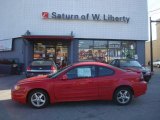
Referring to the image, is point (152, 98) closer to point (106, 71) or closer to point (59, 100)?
point (106, 71)

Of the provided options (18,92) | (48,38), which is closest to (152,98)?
(18,92)

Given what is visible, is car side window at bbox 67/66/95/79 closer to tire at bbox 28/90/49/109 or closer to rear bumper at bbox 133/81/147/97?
tire at bbox 28/90/49/109

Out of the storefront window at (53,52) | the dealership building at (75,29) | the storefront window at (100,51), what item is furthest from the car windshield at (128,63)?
the storefront window at (53,52)

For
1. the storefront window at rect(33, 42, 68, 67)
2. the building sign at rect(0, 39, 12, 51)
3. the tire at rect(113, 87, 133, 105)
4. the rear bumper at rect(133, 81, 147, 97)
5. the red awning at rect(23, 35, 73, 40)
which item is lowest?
the tire at rect(113, 87, 133, 105)

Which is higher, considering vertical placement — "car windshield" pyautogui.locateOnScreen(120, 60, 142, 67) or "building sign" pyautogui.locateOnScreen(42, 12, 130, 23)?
"building sign" pyautogui.locateOnScreen(42, 12, 130, 23)

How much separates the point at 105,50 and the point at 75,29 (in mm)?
3311

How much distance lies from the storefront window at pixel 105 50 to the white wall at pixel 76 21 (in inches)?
25.4

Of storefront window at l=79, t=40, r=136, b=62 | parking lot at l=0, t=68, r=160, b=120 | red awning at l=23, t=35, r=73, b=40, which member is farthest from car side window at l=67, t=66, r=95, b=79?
storefront window at l=79, t=40, r=136, b=62

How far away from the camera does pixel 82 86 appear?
385 inches

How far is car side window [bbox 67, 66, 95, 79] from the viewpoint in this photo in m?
9.91

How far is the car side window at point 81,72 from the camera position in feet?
32.5

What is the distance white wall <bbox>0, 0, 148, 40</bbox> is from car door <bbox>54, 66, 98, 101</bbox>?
15.5 meters

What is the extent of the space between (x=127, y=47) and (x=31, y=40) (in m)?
8.54

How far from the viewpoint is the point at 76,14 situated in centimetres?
2541
